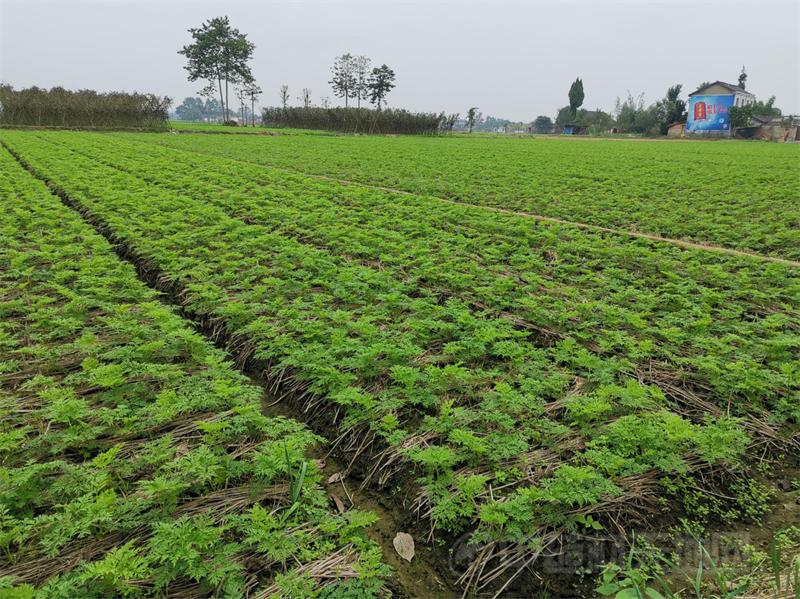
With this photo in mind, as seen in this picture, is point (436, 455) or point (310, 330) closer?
point (436, 455)

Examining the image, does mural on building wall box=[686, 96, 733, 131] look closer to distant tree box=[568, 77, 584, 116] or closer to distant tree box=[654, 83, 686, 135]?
distant tree box=[654, 83, 686, 135]

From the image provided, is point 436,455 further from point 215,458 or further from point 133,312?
point 133,312

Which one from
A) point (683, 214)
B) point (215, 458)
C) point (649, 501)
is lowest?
point (649, 501)

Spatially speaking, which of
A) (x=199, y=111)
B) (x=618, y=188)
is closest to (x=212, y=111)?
(x=199, y=111)

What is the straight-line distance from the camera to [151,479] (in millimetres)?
2953

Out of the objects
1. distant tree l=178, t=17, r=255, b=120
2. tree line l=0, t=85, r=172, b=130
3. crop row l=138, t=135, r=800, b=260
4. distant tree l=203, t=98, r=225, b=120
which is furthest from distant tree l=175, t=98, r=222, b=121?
crop row l=138, t=135, r=800, b=260

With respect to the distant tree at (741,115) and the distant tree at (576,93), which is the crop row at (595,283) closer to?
the distant tree at (741,115)

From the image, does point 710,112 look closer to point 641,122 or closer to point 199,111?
point 641,122

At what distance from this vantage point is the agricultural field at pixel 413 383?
2.69m

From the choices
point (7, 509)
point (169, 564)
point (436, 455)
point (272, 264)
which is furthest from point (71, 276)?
point (436, 455)

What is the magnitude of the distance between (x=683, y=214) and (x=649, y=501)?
9752mm

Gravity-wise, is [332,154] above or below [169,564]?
above

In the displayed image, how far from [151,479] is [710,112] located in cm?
7814

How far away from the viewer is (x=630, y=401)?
3.61m
